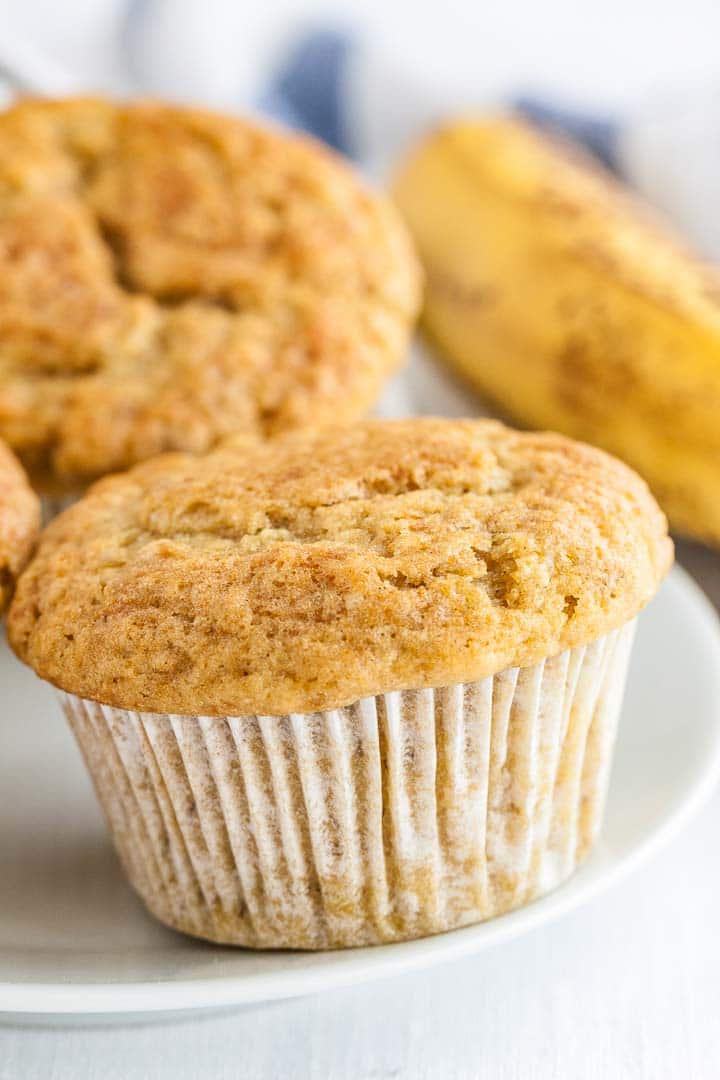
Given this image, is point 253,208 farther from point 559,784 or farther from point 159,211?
point 559,784

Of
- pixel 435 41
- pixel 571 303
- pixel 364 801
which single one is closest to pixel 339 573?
pixel 364 801

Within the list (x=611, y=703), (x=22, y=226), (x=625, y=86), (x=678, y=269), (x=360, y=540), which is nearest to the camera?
(x=360, y=540)

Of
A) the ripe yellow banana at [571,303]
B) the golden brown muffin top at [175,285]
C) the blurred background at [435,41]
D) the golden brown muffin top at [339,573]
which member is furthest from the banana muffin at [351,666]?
the blurred background at [435,41]

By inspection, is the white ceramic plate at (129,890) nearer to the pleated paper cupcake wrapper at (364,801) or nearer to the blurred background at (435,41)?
the pleated paper cupcake wrapper at (364,801)

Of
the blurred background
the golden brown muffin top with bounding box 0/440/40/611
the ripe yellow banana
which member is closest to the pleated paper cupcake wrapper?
the golden brown muffin top with bounding box 0/440/40/611

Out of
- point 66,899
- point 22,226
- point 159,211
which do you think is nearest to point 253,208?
point 159,211

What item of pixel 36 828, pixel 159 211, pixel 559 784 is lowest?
pixel 36 828
